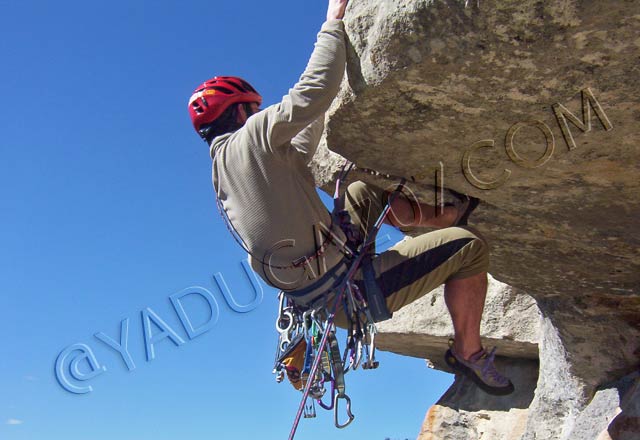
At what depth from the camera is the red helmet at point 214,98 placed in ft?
14.2

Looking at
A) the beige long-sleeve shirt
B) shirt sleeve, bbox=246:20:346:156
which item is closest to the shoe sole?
the beige long-sleeve shirt

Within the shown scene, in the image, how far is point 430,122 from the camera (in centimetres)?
391

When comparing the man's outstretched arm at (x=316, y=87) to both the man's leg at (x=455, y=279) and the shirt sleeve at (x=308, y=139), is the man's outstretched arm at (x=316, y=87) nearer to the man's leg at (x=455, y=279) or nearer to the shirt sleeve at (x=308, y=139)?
the shirt sleeve at (x=308, y=139)

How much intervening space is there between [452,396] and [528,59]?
5941 mm

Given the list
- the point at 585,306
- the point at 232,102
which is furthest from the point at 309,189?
the point at 585,306

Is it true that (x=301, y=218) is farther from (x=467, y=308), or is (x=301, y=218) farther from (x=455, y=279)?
(x=467, y=308)

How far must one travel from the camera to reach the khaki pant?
4.16 meters

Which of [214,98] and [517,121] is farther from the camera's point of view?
[214,98]

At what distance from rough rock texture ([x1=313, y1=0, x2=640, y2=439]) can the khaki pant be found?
0.46 m

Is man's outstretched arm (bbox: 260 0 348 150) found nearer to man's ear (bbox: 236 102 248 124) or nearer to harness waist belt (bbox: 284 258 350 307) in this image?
man's ear (bbox: 236 102 248 124)

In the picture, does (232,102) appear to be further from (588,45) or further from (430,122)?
(588,45)

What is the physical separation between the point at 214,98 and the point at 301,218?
92cm

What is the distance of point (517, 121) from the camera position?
12.4ft

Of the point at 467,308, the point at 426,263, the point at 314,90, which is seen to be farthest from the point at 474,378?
the point at 314,90
